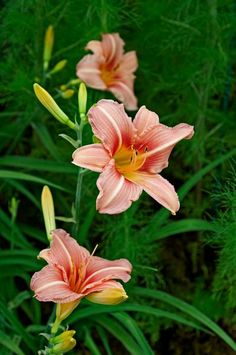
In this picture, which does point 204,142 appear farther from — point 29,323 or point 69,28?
point 29,323

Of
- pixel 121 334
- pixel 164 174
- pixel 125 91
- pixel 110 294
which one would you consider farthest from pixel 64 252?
pixel 164 174

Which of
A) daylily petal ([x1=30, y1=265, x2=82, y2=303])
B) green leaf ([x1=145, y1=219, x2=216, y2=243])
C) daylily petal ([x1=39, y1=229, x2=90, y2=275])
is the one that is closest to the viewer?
daylily petal ([x1=30, y1=265, x2=82, y2=303])

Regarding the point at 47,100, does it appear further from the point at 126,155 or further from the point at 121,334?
the point at 121,334

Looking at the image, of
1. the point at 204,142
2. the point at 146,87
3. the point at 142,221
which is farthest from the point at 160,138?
the point at 146,87

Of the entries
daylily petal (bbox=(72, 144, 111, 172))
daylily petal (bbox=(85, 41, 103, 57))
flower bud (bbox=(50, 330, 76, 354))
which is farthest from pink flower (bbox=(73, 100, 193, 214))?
daylily petal (bbox=(85, 41, 103, 57))

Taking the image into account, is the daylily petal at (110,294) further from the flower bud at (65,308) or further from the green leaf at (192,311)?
the green leaf at (192,311)

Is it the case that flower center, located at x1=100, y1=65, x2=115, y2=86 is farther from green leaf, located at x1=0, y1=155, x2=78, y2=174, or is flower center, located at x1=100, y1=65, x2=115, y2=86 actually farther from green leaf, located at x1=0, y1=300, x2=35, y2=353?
green leaf, located at x1=0, y1=300, x2=35, y2=353
